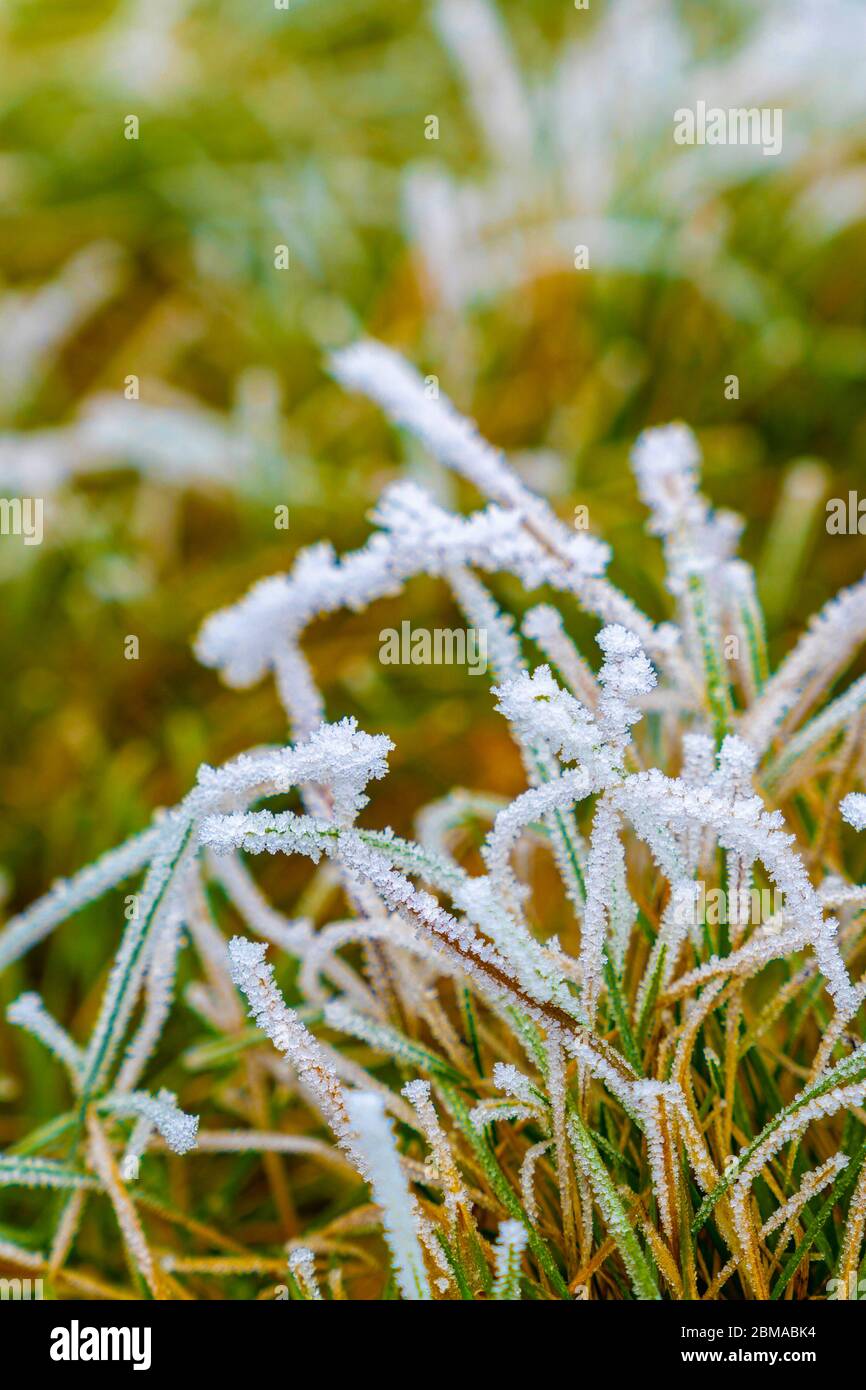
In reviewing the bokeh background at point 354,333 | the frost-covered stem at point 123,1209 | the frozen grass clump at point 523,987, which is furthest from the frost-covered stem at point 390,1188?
the bokeh background at point 354,333

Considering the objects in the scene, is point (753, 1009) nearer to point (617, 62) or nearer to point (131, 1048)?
point (131, 1048)

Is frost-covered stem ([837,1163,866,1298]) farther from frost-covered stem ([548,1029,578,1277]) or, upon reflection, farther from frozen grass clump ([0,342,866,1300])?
frost-covered stem ([548,1029,578,1277])

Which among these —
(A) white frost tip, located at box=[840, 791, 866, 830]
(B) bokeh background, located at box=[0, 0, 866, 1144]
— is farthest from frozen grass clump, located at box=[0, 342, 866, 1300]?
(B) bokeh background, located at box=[0, 0, 866, 1144]

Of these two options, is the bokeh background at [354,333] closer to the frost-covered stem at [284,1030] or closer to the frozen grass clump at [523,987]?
the frozen grass clump at [523,987]

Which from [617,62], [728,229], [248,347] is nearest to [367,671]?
[248,347]

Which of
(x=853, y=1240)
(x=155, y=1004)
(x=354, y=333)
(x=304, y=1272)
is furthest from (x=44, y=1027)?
(x=354, y=333)

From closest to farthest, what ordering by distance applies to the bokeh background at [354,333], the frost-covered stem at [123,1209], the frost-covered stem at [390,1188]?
1. the frost-covered stem at [390,1188]
2. the frost-covered stem at [123,1209]
3. the bokeh background at [354,333]
